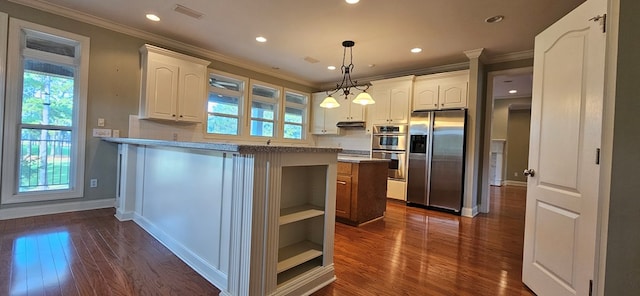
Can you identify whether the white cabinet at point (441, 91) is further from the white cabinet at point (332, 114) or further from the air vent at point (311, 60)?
the air vent at point (311, 60)

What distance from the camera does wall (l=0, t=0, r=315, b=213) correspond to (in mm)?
3633

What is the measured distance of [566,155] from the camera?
1.76m

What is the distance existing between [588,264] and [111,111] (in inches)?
206

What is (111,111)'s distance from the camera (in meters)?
3.83

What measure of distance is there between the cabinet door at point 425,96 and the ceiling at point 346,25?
1.48 ft

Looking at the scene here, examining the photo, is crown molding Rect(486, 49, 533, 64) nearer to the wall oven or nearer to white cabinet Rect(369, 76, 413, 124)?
white cabinet Rect(369, 76, 413, 124)

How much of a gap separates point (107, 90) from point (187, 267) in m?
3.13

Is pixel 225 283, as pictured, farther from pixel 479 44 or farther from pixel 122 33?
pixel 479 44

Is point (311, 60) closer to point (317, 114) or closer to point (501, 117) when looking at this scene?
point (317, 114)

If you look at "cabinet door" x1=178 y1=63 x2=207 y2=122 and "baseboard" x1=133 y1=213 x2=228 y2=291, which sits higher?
"cabinet door" x1=178 y1=63 x2=207 y2=122

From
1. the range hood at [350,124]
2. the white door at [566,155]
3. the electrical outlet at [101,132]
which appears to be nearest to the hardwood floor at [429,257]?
the white door at [566,155]

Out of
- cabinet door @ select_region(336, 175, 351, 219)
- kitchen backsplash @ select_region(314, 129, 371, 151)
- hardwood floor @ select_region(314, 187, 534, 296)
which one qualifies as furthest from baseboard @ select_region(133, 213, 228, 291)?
kitchen backsplash @ select_region(314, 129, 371, 151)

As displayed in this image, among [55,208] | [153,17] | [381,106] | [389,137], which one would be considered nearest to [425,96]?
[381,106]

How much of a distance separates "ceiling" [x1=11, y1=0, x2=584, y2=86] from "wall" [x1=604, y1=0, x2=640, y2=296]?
5.38 ft
